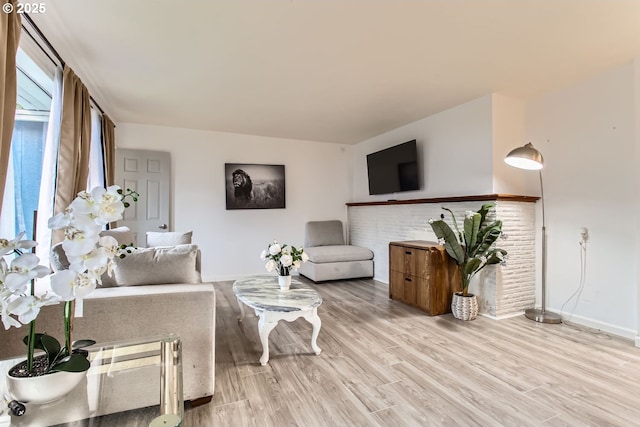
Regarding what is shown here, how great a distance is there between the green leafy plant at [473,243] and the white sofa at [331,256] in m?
1.90

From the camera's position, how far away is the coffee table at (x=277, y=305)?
7.44ft

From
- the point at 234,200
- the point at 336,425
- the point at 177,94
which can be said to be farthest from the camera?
the point at 234,200

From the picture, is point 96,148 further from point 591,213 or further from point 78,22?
point 591,213

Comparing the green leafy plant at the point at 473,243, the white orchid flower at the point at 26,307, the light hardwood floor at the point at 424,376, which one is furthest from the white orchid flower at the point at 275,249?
the white orchid flower at the point at 26,307

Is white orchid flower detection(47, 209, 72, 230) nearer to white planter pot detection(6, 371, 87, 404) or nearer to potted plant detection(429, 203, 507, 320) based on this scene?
white planter pot detection(6, 371, 87, 404)

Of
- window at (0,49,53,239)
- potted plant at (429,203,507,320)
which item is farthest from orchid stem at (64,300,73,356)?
potted plant at (429,203,507,320)

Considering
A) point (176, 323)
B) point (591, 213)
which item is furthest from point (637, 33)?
point (176, 323)

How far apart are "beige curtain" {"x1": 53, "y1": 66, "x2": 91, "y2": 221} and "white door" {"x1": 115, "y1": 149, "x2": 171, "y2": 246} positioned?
1730mm

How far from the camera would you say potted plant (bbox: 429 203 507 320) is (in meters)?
3.12

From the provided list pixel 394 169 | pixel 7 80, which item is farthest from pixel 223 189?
pixel 7 80

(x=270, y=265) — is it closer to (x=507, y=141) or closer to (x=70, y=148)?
(x=70, y=148)

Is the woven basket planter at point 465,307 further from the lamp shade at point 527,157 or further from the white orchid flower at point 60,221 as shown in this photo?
the white orchid flower at point 60,221

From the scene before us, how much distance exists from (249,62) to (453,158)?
259 centimetres

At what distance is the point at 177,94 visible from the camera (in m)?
3.31
